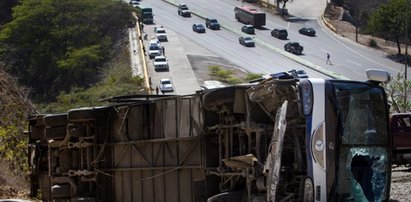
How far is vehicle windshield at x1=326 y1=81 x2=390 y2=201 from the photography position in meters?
9.64

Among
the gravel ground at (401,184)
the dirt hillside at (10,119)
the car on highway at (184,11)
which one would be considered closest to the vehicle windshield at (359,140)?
the gravel ground at (401,184)

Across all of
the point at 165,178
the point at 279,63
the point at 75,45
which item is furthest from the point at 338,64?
the point at 165,178

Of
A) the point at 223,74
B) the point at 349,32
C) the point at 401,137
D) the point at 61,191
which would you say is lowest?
the point at 349,32

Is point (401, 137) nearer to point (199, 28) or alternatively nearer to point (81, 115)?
point (81, 115)

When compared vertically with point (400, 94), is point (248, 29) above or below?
below

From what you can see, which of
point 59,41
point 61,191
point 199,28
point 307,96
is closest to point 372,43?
point 199,28

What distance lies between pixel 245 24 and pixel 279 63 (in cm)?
1870

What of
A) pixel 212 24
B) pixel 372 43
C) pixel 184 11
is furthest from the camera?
pixel 184 11

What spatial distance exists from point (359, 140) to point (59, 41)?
229 ft

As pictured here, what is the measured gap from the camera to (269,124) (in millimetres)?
10398

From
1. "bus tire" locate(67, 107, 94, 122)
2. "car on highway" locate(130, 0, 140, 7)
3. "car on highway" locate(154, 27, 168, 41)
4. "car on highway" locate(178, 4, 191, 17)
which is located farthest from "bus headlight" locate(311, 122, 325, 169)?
"car on highway" locate(130, 0, 140, 7)

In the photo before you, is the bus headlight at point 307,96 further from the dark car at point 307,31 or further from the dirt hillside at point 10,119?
the dark car at point 307,31

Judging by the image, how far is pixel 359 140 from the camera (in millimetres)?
9945

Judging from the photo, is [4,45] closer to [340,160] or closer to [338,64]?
[338,64]
